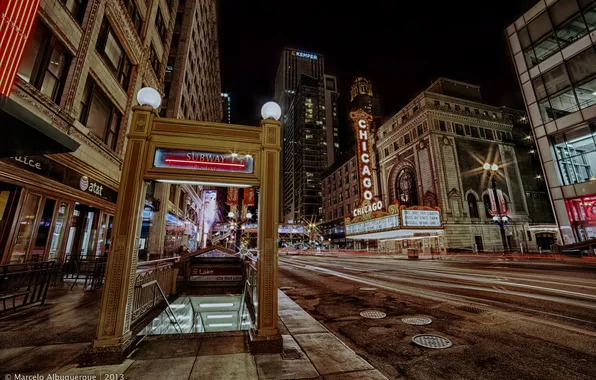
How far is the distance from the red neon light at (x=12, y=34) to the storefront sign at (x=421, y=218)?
106 ft

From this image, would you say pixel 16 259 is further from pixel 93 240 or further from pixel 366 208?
pixel 366 208

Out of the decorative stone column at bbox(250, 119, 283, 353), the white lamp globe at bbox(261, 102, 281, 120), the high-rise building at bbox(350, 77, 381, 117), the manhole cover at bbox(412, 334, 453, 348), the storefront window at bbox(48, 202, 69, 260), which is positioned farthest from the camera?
the high-rise building at bbox(350, 77, 381, 117)

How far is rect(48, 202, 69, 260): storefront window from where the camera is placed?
10.1m

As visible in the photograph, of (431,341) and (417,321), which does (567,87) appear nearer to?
(417,321)

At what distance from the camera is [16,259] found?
8234 millimetres

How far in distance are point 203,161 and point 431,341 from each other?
209 inches

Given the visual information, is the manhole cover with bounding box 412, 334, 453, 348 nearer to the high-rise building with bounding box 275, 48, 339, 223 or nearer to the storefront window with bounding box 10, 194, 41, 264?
the storefront window with bounding box 10, 194, 41, 264

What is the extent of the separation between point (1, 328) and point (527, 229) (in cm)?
5394

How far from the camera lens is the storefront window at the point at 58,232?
10102 mm

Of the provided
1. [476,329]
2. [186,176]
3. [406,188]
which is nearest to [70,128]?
[186,176]

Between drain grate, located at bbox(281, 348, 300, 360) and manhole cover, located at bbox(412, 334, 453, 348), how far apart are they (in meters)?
2.18

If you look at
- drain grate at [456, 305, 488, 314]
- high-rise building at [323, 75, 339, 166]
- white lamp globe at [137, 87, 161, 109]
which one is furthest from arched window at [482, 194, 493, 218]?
high-rise building at [323, 75, 339, 166]

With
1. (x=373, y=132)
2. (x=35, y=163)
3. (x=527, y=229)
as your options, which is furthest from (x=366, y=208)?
(x=35, y=163)

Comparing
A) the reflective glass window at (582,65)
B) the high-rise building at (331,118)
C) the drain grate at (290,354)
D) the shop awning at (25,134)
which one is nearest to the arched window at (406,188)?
the reflective glass window at (582,65)
